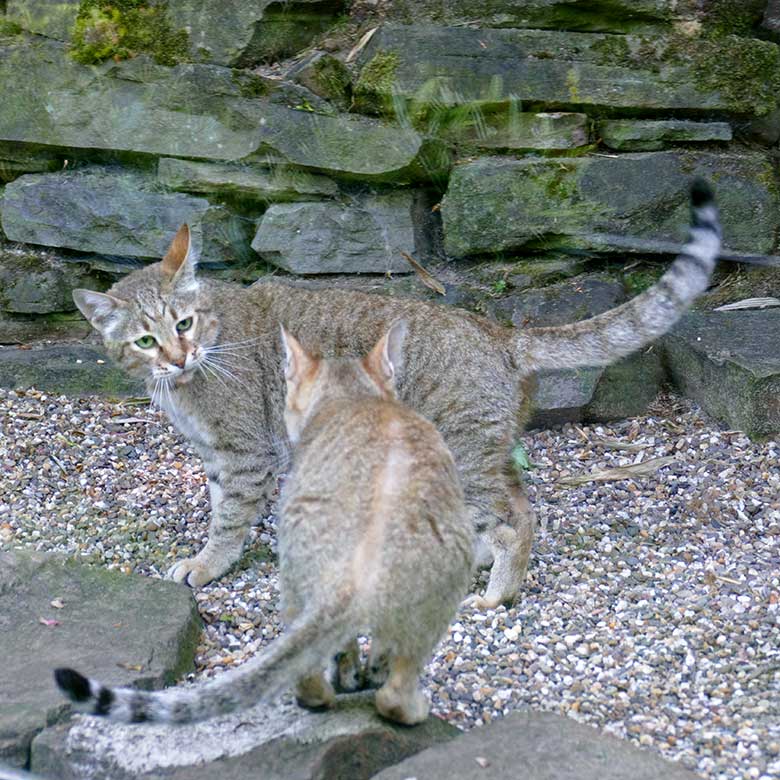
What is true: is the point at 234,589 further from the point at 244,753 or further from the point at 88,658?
the point at 244,753

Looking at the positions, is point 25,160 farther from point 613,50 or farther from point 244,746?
point 244,746

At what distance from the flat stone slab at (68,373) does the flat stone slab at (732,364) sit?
332 cm

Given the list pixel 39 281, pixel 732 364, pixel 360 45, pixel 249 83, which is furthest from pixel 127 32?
pixel 732 364

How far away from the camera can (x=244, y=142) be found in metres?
6.85

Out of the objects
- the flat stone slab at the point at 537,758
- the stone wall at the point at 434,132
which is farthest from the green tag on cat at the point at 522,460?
the flat stone slab at the point at 537,758

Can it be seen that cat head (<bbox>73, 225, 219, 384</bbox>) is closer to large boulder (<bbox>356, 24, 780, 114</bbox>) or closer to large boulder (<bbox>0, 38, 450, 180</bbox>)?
large boulder (<bbox>0, 38, 450, 180</bbox>)

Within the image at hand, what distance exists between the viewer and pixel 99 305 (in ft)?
18.3

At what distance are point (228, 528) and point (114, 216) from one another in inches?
97.9

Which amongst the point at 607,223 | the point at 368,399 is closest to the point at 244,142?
the point at 607,223

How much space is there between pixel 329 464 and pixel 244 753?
0.97 meters

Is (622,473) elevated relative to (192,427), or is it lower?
lower

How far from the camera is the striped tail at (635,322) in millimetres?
5219

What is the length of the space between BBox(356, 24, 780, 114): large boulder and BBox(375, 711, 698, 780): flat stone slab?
3967mm

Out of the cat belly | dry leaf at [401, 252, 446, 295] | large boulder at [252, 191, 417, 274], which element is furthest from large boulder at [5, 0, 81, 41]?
the cat belly
